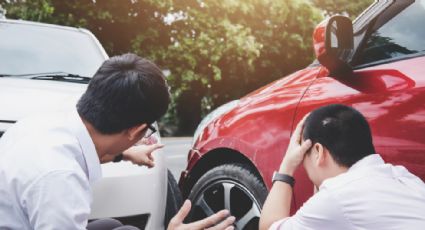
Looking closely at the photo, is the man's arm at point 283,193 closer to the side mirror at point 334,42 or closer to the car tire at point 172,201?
the side mirror at point 334,42

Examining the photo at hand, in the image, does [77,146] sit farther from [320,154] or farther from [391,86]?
[391,86]

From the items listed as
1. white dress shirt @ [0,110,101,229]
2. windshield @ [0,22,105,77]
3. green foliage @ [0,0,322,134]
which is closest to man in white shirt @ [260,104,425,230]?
white dress shirt @ [0,110,101,229]

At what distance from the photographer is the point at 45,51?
13.3 ft

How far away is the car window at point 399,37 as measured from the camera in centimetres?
253

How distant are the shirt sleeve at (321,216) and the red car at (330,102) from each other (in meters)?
0.59

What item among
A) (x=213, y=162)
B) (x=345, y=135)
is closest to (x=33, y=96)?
(x=213, y=162)

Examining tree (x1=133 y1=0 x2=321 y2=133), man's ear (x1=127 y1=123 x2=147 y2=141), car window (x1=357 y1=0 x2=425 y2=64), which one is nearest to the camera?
man's ear (x1=127 y1=123 x2=147 y2=141)

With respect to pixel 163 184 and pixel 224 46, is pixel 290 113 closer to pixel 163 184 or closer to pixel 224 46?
pixel 163 184

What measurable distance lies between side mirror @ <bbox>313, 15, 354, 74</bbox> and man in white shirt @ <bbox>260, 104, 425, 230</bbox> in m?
0.53

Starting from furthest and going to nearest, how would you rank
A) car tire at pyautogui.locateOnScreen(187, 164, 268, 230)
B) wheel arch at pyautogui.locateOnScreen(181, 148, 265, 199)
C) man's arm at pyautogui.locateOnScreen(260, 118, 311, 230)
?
wheel arch at pyautogui.locateOnScreen(181, 148, 265, 199), car tire at pyautogui.locateOnScreen(187, 164, 268, 230), man's arm at pyautogui.locateOnScreen(260, 118, 311, 230)

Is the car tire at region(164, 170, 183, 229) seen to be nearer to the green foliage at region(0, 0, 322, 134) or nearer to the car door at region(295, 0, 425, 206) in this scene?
the car door at region(295, 0, 425, 206)

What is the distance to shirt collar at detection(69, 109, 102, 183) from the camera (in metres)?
1.77

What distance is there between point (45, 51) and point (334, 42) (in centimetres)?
228

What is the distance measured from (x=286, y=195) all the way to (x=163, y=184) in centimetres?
91
